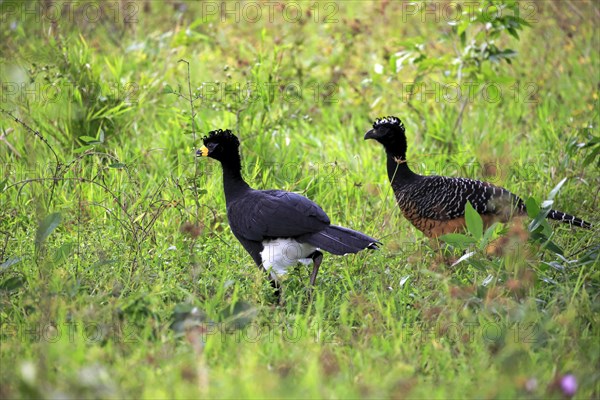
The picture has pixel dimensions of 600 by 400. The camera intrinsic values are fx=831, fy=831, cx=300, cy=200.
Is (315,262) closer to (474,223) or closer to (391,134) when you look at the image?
(474,223)

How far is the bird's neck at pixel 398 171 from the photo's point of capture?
5.62 meters

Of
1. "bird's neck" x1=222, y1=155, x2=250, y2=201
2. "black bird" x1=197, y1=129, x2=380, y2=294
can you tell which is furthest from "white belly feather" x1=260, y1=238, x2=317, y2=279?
"bird's neck" x1=222, y1=155, x2=250, y2=201

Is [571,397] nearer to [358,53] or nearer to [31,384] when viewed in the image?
[31,384]

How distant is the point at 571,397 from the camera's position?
324cm

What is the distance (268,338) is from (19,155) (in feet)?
10.7

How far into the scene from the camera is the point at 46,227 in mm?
4164

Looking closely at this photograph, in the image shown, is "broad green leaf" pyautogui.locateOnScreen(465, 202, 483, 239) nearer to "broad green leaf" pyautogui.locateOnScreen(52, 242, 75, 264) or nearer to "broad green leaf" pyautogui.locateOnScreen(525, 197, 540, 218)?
"broad green leaf" pyautogui.locateOnScreen(525, 197, 540, 218)

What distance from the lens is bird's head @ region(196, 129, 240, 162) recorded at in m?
5.18

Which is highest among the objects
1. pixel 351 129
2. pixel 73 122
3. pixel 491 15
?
pixel 491 15

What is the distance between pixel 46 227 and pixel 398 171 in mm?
2482

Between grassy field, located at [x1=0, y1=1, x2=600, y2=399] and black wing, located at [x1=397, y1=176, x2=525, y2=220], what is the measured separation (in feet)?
0.75

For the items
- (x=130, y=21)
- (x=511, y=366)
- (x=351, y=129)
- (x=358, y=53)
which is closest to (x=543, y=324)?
(x=511, y=366)

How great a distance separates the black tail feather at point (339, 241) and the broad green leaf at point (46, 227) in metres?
1.37

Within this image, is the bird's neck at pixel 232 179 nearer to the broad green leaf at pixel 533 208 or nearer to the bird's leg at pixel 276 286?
the bird's leg at pixel 276 286
